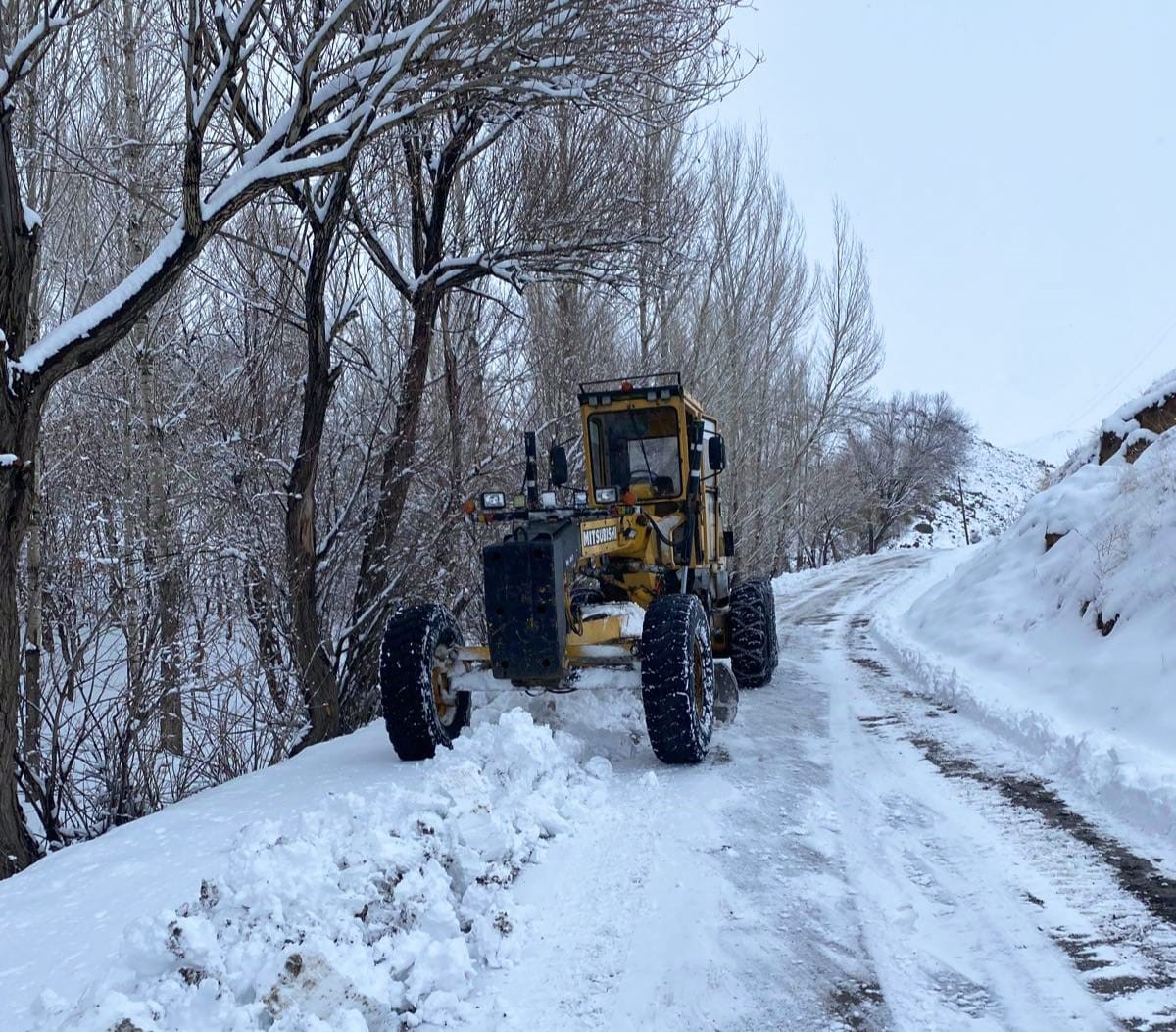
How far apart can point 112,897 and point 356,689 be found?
512cm

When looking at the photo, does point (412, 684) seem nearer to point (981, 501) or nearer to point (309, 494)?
point (309, 494)

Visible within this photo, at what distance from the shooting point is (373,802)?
162 inches

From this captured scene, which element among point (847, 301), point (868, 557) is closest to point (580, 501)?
point (847, 301)

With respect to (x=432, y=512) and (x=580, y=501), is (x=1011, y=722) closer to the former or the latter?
(x=580, y=501)

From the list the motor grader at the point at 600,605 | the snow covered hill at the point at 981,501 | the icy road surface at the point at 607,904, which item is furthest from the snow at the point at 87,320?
the snow covered hill at the point at 981,501

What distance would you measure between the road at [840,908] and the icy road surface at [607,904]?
1 cm

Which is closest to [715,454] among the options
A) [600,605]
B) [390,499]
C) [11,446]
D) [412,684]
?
[600,605]

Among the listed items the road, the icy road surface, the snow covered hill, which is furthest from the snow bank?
the snow covered hill

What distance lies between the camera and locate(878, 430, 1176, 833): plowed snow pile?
200 inches

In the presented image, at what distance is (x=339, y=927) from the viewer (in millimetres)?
3025

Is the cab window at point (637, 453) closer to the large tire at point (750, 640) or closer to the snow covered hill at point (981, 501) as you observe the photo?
the large tire at point (750, 640)

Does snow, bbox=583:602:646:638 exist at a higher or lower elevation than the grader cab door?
lower

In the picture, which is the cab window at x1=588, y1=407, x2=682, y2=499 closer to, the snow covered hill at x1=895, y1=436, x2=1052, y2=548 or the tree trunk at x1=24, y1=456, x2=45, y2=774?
the tree trunk at x1=24, y1=456, x2=45, y2=774

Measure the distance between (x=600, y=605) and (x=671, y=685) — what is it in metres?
1.53
